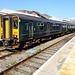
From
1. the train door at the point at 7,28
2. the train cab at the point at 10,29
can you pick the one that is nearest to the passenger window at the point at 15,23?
the train cab at the point at 10,29

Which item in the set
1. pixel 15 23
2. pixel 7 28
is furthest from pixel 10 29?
pixel 15 23

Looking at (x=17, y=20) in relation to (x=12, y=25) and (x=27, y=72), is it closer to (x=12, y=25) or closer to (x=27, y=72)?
(x=12, y=25)

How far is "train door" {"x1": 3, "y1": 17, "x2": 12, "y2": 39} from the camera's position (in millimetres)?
8789

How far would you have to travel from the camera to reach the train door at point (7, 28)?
8.79 metres

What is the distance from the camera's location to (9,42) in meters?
9.14

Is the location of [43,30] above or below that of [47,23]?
below

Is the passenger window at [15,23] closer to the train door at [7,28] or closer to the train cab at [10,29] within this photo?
the train cab at [10,29]

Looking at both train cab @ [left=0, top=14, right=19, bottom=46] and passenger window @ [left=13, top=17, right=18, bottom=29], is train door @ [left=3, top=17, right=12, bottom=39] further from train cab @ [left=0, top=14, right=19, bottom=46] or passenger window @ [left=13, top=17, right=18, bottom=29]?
passenger window @ [left=13, top=17, right=18, bottom=29]

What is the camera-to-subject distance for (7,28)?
9172mm

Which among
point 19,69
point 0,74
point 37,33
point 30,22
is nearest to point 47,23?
point 37,33

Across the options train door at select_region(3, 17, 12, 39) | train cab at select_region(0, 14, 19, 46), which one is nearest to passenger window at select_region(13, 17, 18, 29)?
train cab at select_region(0, 14, 19, 46)

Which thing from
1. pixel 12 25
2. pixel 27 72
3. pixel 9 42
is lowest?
pixel 27 72

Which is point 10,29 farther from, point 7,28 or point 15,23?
point 15,23

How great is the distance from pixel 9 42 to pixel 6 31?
3.63ft
